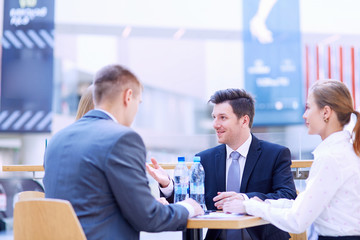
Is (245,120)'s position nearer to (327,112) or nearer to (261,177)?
(261,177)

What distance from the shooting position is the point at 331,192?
2.01 metres

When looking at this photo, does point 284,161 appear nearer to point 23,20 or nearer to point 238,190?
point 238,190

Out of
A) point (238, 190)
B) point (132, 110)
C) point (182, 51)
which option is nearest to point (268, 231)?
point (238, 190)

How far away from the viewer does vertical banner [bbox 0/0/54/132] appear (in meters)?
6.09

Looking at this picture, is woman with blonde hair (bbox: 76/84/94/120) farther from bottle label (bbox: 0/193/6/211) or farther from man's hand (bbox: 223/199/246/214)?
bottle label (bbox: 0/193/6/211)

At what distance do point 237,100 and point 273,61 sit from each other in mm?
3860

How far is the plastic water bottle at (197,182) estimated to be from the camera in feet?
8.82

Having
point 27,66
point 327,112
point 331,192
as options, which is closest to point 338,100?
point 327,112

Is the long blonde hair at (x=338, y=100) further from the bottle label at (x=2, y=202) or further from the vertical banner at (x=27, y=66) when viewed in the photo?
the bottle label at (x=2, y=202)

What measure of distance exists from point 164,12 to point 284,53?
6.95 ft

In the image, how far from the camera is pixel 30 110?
6.13 m

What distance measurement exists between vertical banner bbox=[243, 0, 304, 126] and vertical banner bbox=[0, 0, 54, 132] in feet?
8.46

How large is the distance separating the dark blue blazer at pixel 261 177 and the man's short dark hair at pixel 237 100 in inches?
8.9

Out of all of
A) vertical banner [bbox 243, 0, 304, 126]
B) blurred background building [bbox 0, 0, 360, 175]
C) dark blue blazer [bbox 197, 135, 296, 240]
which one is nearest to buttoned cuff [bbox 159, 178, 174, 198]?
dark blue blazer [bbox 197, 135, 296, 240]
